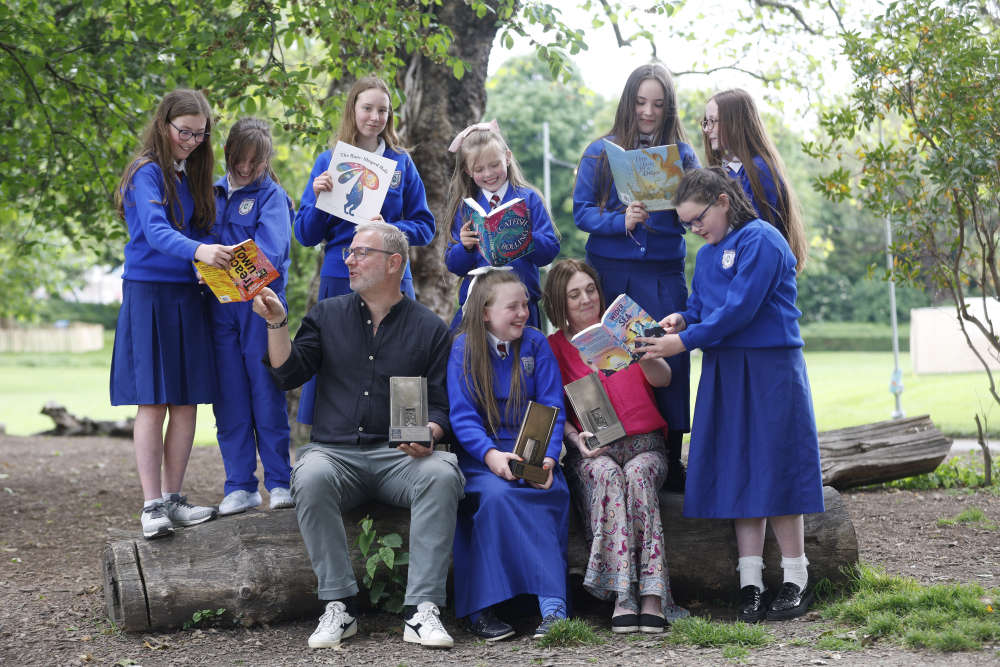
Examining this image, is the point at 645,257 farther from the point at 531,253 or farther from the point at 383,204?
the point at 383,204

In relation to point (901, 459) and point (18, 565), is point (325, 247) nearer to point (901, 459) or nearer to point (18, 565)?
point (18, 565)

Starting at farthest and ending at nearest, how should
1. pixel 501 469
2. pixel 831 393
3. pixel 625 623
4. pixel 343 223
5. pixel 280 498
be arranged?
pixel 831 393 < pixel 343 223 < pixel 280 498 < pixel 501 469 < pixel 625 623

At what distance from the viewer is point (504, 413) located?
4371 mm

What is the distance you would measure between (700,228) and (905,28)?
3.04 meters

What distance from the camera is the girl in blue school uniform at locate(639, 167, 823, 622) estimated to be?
164 inches

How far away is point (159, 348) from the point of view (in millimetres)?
4441

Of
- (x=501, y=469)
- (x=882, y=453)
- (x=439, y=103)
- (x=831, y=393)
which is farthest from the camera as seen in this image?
(x=831, y=393)

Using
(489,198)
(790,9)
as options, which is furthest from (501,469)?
(790,9)

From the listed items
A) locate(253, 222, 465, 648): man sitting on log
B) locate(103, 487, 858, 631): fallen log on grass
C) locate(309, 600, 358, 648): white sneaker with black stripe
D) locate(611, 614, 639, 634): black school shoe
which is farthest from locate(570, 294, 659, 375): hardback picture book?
locate(309, 600, 358, 648): white sneaker with black stripe

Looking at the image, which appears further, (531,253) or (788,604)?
(531,253)

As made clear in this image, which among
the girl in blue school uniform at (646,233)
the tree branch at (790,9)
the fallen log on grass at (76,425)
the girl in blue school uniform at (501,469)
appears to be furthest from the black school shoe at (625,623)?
the fallen log on grass at (76,425)

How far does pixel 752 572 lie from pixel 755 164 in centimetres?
185

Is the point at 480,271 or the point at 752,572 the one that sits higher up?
the point at 480,271

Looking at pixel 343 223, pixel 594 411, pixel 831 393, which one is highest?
pixel 343 223
